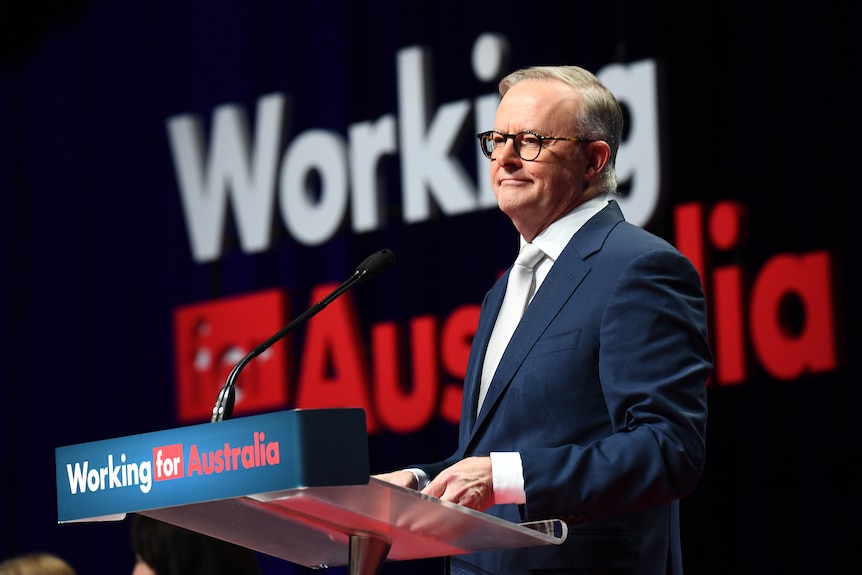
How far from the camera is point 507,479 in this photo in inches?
61.6

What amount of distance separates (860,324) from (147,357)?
313cm

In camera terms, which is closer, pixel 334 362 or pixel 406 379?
pixel 406 379

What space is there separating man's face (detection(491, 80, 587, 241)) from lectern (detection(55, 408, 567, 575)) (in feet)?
1.84

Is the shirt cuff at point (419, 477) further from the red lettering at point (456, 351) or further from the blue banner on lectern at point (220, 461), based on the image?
the red lettering at point (456, 351)

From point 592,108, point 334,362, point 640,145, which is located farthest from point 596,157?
point 334,362

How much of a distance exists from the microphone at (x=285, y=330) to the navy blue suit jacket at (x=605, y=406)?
0.24m

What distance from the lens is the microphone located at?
1633 millimetres

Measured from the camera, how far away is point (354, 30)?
5324 mm

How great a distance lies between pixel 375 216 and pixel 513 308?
3.10m

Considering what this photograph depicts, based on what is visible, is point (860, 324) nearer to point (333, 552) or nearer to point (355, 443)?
point (333, 552)

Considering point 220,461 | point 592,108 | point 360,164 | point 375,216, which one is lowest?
point 220,461

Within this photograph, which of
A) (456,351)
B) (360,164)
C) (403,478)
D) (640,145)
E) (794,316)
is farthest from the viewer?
(360,164)

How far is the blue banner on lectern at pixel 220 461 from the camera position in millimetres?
1278

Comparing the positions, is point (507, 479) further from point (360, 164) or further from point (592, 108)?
point (360, 164)
